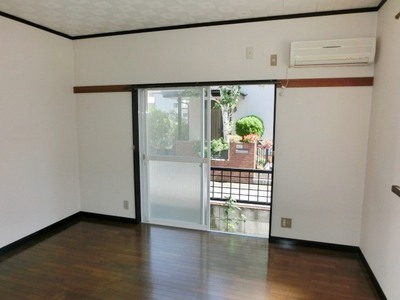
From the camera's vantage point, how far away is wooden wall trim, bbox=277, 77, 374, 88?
8.95 feet

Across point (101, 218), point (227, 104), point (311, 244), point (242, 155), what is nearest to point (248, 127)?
point (242, 155)

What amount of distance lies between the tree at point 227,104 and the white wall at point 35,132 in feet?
13.4

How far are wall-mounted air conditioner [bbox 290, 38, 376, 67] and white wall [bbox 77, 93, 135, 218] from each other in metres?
2.09

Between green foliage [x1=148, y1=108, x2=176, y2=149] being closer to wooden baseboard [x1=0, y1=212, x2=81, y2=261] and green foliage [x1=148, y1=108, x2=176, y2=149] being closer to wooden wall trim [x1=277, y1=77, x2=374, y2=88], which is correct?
wooden wall trim [x1=277, y1=77, x2=374, y2=88]

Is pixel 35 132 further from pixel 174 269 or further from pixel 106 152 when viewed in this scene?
pixel 174 269

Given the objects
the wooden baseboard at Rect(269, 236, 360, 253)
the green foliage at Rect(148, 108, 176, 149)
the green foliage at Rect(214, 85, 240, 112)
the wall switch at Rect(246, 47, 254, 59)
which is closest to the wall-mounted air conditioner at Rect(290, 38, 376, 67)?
the wall switch at Rect(246, 47, 254, 59)

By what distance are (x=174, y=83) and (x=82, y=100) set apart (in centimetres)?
140

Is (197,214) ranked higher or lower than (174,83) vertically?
lower

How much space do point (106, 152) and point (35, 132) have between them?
88cm

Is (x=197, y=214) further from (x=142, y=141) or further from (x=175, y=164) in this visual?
(x=142, y=141)

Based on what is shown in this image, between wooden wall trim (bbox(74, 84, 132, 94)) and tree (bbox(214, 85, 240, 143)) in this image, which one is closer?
wooden wall trim (bbox(74, 84, 132, 94))

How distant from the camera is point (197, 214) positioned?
11.7 feet

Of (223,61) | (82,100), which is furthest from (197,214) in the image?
(82,100)

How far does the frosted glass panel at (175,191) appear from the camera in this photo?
11.6ft
